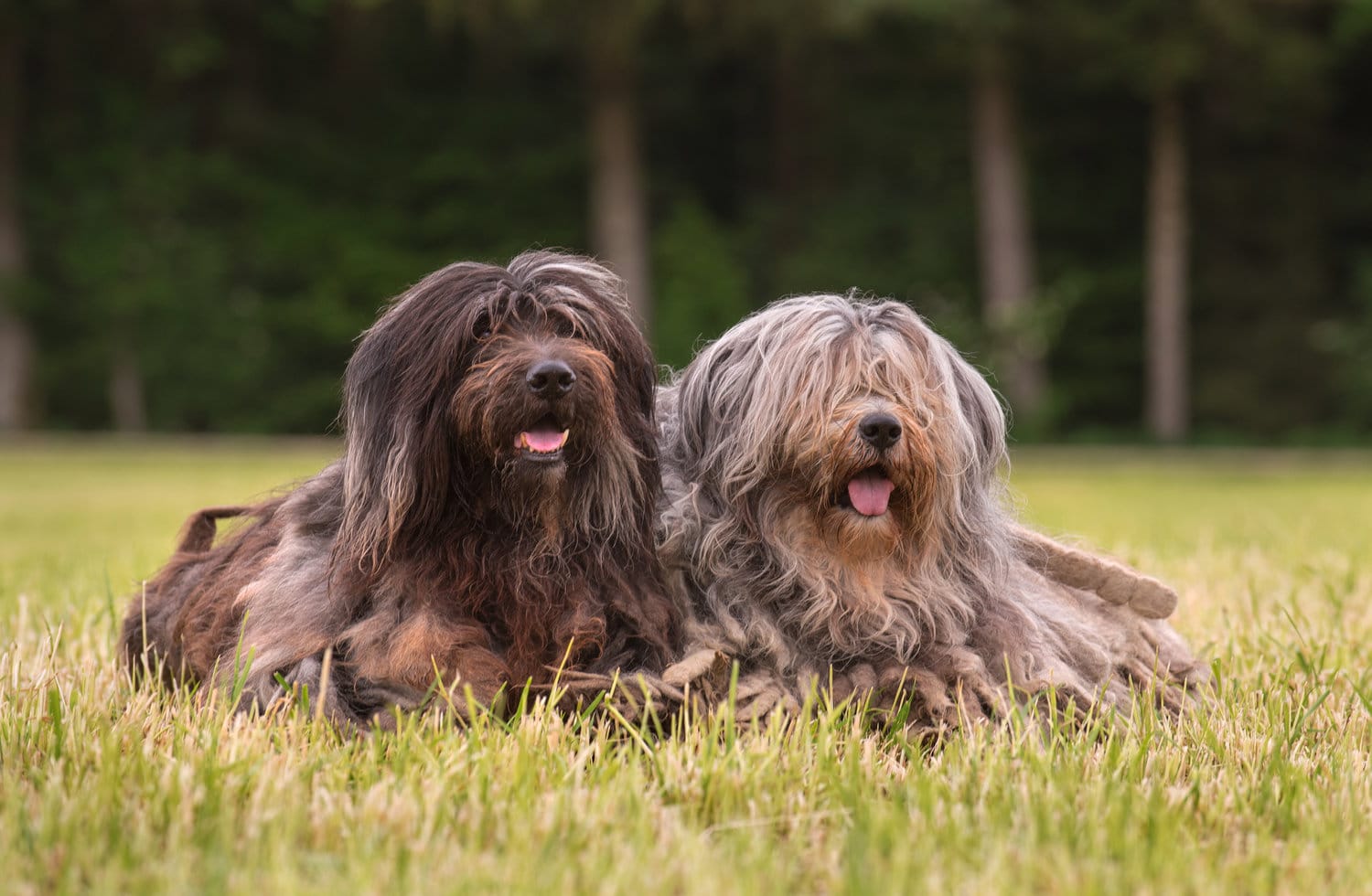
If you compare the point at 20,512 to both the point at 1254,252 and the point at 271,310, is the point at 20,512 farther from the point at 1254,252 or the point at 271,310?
the point at 1254,252

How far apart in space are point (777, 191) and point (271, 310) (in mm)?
9202

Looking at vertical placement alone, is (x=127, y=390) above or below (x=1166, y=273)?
below

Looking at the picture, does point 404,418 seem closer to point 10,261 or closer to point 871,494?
point 871,494

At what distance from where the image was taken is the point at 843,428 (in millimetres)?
3494

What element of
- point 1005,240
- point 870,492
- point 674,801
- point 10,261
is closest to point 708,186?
point 1005,240

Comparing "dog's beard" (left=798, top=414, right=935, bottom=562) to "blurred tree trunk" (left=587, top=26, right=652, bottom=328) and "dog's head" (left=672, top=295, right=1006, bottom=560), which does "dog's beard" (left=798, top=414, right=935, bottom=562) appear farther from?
"blurred tree trunk" (left=587, top=26, right=652, bottom=328)

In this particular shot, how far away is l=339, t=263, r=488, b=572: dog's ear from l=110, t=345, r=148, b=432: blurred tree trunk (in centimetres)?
2118

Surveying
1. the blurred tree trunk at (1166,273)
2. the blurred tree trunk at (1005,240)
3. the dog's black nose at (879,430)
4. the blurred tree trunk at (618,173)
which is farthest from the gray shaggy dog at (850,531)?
the blurred tree trunk at (1166,273)

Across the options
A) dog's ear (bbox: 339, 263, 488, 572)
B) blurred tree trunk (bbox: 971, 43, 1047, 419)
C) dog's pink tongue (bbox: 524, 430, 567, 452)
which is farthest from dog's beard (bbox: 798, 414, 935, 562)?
blurred tree trunk (bbox: 971, 43, 1047, 419)

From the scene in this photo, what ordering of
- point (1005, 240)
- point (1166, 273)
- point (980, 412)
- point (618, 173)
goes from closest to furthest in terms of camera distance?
1. point (980, 412)
2. point (1166, 273)
3. point (1005, 240)
4. point (618, 173)

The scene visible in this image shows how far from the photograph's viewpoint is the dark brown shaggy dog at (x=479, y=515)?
11.0ft

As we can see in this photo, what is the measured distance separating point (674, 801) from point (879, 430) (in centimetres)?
109

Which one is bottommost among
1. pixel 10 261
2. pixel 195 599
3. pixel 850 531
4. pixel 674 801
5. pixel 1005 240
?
pixel 674 801

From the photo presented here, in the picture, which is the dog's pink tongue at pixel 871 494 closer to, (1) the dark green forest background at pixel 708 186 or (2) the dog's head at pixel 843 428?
(2) the dog's head at pixel 843 428
